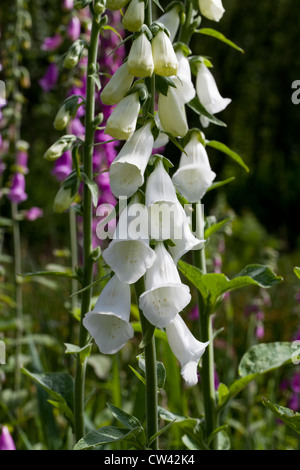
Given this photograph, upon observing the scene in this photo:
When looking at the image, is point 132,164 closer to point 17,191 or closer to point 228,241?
point 17,191

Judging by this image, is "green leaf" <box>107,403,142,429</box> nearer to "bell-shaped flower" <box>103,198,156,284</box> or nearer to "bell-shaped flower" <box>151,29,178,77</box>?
"bell-shaped flower" <box>103,198,156,284</box>

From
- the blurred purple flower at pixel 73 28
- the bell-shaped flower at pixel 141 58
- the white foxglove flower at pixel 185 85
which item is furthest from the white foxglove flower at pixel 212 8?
the blurred purple flower at pixel 73 28

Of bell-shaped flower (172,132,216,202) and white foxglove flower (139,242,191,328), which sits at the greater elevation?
bell-shaped flower (172,132,216,202)

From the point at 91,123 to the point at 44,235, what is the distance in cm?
729

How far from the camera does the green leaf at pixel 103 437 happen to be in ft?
3.13

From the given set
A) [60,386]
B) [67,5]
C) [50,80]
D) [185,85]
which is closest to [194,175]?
[185,85]

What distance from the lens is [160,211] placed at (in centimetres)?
104

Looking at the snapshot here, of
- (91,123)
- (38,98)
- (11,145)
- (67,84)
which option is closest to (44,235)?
(38,98)

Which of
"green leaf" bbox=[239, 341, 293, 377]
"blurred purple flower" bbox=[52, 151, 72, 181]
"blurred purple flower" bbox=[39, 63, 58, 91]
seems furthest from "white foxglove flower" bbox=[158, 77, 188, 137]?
"blurred purple flower" bbox=[39, 63, 58, 91]

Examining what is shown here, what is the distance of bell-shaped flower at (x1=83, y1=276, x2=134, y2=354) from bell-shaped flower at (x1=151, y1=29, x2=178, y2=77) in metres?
0.38

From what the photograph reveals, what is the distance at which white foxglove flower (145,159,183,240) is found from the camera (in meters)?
1.00

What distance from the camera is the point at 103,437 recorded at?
39.4 inches

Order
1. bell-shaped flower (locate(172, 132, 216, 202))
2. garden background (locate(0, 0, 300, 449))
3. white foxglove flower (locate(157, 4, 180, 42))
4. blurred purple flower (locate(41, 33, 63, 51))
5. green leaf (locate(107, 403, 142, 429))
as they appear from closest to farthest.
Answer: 1. green leaf (locate(107, 403, 142, 429))
2. bell-shaped flower (locate(172, 132, 216, 202))
3. white foxglove flower (locate(157, 4, 180, 42))
4. garden background (locate(0, 0, 300, 449))
5. blurred purple flower (locate(41, 33, 63, 51))

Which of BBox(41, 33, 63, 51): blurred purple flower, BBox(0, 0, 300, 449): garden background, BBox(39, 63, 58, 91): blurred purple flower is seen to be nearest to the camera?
BBox(0, 0, 300, 449): garden background
